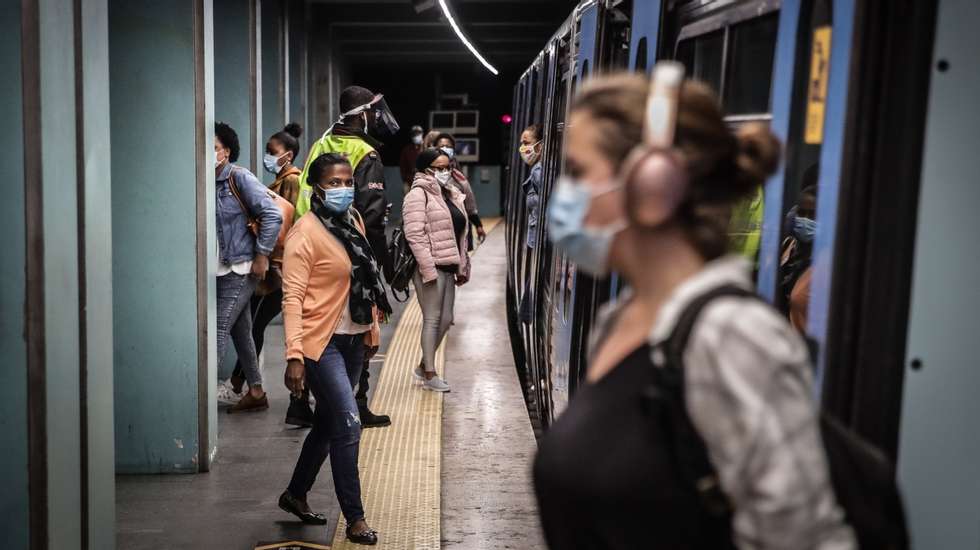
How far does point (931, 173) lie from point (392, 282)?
20.4ft

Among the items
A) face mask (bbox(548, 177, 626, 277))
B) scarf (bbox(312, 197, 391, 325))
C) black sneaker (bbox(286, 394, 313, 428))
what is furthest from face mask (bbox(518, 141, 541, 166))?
face mask (bbox(548, 177, 626, 277))

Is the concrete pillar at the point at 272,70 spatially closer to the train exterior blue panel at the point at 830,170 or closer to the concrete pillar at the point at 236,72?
the concrete pillar at the point at 236,72

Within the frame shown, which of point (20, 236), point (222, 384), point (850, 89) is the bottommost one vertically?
point (222, 384)

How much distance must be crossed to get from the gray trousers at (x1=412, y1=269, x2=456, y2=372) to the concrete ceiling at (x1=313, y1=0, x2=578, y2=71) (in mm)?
6948

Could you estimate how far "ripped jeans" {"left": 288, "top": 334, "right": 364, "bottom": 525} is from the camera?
498 centimetres

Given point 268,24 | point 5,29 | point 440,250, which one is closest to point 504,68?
point 268,24

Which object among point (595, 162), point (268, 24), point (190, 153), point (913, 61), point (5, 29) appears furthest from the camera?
point (268, 24)

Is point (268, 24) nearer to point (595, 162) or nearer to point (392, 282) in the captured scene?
point (392, 282)

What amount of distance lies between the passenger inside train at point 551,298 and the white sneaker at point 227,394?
0.02 meters

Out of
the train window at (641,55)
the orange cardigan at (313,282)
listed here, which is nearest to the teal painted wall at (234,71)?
the orange cardigan at (313,282)

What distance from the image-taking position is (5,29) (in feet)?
11.4

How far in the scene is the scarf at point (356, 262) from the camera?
503 cm

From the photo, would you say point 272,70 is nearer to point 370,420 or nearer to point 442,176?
point 442,176

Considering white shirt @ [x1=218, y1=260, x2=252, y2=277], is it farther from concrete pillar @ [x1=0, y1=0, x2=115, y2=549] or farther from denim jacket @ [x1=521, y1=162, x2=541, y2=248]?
concrete pillar @ [x1=0, y1=0, x2=115, y2=549]
